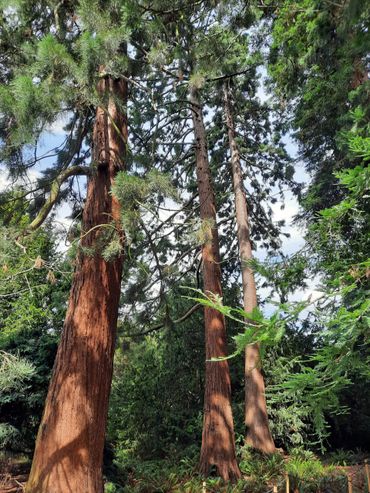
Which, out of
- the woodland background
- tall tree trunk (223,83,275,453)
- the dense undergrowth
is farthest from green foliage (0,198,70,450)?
tall tree trunk (223,83,275,453)

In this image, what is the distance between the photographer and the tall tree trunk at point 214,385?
6.41 m

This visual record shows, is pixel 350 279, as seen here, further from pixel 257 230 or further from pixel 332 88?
pixel 257 230

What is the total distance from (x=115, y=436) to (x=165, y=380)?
98.8 inches

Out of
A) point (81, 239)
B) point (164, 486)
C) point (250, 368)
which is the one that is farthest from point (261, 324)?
point (164, 486)

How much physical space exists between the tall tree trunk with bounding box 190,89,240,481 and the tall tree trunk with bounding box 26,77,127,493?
1.40m

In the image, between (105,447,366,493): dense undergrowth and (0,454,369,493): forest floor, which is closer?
(0,454,369,493): forest floor

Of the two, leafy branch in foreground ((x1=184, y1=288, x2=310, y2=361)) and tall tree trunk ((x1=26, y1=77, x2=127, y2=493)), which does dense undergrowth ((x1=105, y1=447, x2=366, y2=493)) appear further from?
leafy branch in foreground ((x1=184, y1=288, x2=310, y2=361))

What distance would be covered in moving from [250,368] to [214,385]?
1.01 m

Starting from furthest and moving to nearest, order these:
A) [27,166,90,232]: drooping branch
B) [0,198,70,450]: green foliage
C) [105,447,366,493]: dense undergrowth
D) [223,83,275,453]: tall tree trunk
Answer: [223,83,275,453]: tall tree trunk
[105,447,366,493]: dense undergrowth
[27,166,90,232]: drooping branch
[0,198,70,450]: green foliage

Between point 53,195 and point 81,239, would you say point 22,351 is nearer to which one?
point 81,239

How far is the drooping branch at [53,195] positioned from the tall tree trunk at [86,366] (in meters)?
0.18

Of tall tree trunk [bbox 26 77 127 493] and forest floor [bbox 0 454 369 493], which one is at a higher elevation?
tall tree trunk [bbox 26 77 127 493]

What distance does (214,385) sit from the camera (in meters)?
7.10

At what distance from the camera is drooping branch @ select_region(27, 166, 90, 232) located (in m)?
3.97
